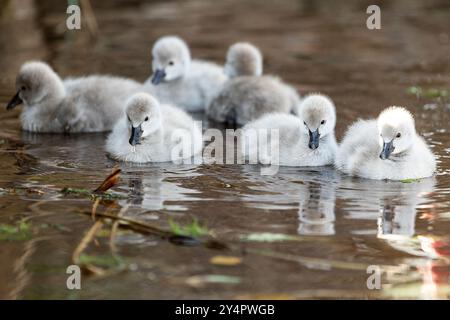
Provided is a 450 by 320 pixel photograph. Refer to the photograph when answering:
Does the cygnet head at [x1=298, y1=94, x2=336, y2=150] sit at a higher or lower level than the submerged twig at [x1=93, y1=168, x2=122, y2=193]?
higher

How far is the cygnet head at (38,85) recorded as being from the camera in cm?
825

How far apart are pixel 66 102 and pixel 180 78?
141 cm

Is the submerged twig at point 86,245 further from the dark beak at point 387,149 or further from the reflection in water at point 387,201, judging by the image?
the dark beak at point 387,149

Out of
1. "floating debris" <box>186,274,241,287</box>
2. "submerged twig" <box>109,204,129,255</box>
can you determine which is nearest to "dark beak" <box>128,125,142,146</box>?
"submerged twig" <box>109,204,129,255</box>

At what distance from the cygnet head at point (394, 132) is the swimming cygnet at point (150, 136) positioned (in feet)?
5.12

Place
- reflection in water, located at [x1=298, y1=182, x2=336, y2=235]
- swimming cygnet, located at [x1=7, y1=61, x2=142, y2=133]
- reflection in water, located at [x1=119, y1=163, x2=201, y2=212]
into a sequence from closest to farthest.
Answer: reflection in water, located at [x1=298, y1=182, x2=336, y2=235]
reflection in water, located at [x1=119, y1=163, x2=201, y2=212]
swimming cygnet, located at [x1=7, y1=61, x2=142, y2=133]

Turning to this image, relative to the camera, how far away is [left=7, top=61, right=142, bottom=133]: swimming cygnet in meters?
8.21

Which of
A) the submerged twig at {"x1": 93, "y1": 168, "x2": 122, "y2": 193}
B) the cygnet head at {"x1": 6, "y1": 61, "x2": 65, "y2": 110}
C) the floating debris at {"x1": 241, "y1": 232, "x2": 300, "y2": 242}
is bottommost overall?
the floating debris at {"x1": 241, "y1": 232, "x2": 300, "y2": 242}

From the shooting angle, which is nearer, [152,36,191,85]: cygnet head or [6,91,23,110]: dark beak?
[6,91,23,110]: dark beak

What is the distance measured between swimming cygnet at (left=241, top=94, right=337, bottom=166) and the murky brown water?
0.13 meters

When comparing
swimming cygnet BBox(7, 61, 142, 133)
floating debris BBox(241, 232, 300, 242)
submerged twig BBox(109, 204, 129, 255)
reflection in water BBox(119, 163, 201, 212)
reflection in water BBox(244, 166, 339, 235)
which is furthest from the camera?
swimming cygnet BBox(7, 61, 142, 133)

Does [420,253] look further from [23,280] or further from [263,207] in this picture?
[23,280]

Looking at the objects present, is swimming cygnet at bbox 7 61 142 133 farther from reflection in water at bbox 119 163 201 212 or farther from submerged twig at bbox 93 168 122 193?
submerged twig at bbox 93 168 122 193
